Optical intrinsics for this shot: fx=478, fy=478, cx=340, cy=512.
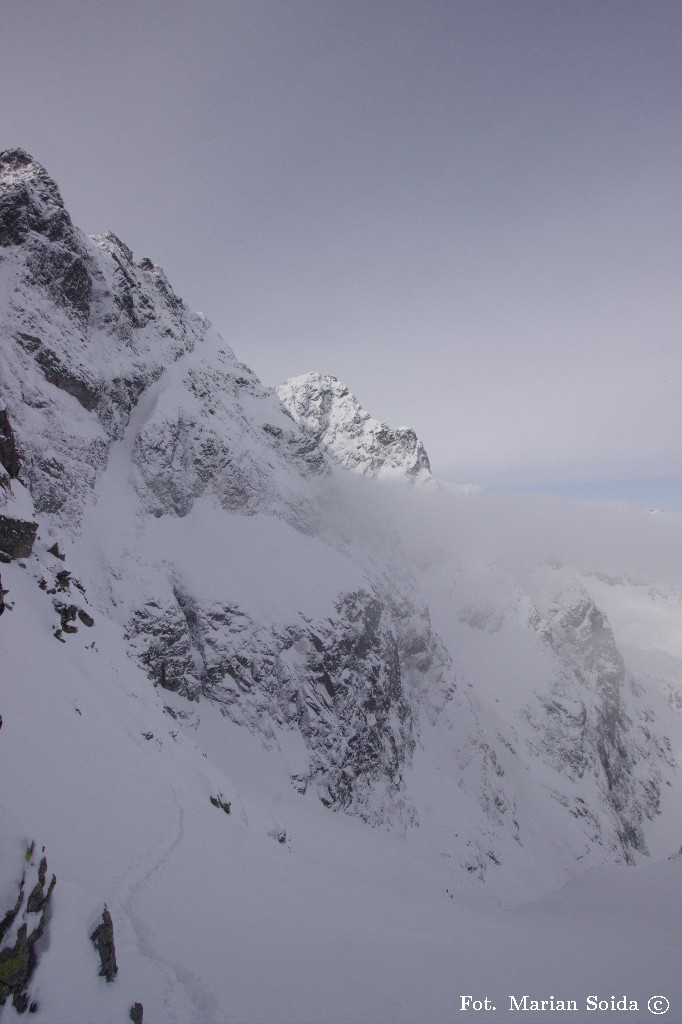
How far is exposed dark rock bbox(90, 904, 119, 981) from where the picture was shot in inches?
291

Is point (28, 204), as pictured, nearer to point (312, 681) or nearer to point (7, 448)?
point (7, 448)

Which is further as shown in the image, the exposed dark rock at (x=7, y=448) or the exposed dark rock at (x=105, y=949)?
the exposed dark rock at (x=7, y=448)

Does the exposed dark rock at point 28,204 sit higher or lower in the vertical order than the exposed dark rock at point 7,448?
higher

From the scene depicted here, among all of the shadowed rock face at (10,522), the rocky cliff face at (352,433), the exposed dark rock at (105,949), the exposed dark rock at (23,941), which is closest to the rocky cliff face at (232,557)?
the shadowed rock face at (10,522)

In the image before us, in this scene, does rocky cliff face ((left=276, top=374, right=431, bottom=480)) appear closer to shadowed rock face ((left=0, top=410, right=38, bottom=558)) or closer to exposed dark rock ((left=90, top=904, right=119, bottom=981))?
shadowed rock face ((left=0, top=410, right=38, bottom=558))

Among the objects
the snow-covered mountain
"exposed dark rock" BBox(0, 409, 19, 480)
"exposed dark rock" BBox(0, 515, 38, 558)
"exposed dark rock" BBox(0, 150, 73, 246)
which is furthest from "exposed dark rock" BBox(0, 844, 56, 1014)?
"exposed dark rock" BBox(0, 150, 73, 246)

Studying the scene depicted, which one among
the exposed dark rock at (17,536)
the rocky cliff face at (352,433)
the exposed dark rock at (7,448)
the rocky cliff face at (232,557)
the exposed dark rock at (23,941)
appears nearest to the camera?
the exposed dark rock at (23,941)

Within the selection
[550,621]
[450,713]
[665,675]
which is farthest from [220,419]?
[665,675]

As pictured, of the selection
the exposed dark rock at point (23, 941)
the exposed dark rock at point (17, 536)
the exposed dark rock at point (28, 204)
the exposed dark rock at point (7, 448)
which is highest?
the exposed dark rock at point (28, 204)

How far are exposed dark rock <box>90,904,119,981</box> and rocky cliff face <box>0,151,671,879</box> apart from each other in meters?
15.4

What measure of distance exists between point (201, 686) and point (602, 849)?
67999 mm

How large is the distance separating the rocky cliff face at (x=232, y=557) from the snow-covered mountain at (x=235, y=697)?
0.99ft

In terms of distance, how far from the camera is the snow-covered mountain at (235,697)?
9.75 meters

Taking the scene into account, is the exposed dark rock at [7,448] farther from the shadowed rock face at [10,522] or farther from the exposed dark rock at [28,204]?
the exposed dark rock at [28,204]
